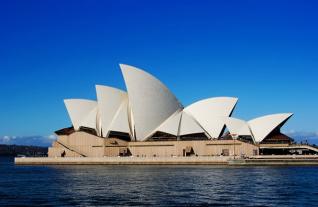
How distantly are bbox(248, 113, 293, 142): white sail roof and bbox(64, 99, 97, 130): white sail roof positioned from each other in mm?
27185

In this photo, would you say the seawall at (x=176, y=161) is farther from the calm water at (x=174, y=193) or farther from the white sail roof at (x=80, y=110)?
the calm water at (x=174, y=193)

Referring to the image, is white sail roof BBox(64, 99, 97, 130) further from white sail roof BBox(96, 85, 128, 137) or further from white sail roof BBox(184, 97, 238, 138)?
white sail roof BBox(184, 97, 238, 138)

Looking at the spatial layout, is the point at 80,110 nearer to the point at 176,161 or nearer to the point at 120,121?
the point at 120,121

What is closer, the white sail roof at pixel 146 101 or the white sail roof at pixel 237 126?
the white sail roof at pixel 237 126

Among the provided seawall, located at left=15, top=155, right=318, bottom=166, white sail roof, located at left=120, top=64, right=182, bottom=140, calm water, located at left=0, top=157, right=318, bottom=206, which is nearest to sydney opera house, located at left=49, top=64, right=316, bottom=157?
white sail roof, located at left=120, top=64, right=182, bottom=140

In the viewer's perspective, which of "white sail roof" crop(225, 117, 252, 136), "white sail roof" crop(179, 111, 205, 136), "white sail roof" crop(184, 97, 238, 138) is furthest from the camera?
"white sail roof" crop(179, 111, 205, 136)

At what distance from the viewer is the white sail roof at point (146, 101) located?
7712cm

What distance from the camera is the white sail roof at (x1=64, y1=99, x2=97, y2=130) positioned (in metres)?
84.8

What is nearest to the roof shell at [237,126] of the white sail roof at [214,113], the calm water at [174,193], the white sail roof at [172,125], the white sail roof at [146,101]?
the white sail roof at [214,113]

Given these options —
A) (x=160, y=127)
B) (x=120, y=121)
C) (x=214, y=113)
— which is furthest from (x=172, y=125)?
(x=120, y=121)

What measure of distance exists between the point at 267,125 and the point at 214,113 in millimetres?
8827

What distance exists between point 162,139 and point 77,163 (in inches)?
556

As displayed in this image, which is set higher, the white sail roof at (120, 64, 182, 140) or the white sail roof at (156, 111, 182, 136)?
the white sail roof at (120, 64, 182, 140)

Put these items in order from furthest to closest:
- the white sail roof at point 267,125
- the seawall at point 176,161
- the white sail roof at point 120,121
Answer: the white sail roof at point 120,121 → the white sail roof at point 267,125 → the seawall at point 176,161
